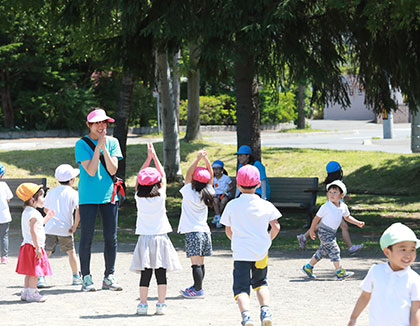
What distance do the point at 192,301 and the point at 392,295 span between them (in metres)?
3.56

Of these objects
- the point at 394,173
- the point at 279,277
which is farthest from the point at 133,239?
the point at 394,173

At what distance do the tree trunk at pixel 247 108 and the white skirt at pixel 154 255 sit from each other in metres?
7.91

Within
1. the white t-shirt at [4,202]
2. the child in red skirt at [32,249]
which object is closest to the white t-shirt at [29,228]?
the child in red skirt at [32,249]

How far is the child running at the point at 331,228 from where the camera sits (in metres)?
9.18

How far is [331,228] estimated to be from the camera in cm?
939

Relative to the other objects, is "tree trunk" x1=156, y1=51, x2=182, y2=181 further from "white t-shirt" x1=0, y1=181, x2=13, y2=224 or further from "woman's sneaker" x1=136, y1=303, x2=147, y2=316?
"woman's sneaker" x1=136, y1=303, x2=147, y2=316

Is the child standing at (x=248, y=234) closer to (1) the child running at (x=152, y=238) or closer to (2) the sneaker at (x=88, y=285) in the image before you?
(1) the child running at (x=152, y=238)

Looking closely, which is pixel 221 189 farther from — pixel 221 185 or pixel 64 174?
pixel 64 174

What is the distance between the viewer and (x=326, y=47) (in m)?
14.4

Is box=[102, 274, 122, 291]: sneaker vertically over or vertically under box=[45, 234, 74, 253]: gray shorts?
under

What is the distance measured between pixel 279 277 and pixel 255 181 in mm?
Answer: 3000

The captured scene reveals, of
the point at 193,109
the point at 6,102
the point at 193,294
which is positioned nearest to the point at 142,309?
the point at 193,294

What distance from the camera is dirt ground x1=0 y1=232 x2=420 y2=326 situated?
22.9 ft

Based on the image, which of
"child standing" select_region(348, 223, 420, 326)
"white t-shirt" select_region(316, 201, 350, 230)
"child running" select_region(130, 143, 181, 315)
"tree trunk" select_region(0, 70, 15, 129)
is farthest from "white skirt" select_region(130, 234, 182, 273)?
"tree trunk" select_region(0, 70, 15, 129)
